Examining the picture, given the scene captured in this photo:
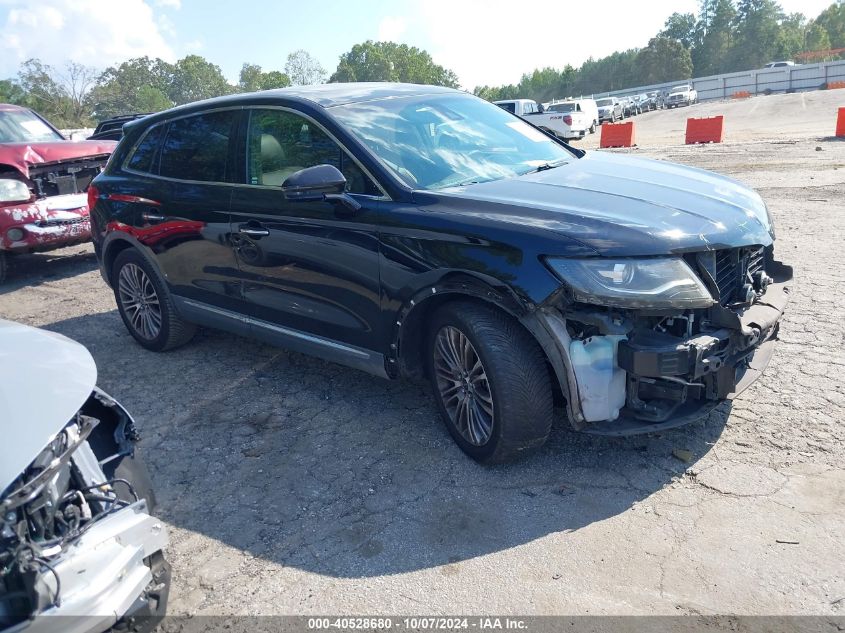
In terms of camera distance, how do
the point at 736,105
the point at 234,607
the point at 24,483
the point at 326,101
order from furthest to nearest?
the point at 736,105
the point at 326,101
the point at 234,607
the point at 24,483

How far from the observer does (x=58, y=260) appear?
10.0m

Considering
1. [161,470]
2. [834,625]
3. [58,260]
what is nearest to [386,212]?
[161,470]

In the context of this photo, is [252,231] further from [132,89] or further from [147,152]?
[132,89]

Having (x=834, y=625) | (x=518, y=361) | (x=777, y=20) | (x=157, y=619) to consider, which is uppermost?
(x=777, y=20)

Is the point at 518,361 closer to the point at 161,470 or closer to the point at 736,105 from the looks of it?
the point at 161,470

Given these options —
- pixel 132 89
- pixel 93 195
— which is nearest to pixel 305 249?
pixel 93 195

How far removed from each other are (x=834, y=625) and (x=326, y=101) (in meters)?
3.62

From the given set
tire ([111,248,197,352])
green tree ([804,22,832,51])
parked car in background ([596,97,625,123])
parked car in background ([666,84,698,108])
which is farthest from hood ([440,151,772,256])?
green tree ([804,22,832,51])

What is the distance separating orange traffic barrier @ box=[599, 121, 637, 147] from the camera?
79.8 feet

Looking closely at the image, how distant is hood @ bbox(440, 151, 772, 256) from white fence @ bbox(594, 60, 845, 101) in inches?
2233

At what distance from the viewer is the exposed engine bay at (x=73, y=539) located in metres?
1.90

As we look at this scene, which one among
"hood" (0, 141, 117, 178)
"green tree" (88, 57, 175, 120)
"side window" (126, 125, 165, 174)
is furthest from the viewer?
"green tree" (88, 57, 175, 120)

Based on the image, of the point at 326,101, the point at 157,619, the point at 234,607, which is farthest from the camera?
the point at 326,101

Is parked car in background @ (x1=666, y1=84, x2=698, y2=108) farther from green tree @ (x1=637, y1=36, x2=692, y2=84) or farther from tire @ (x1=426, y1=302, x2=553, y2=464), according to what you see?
tire @ (x1=426, y1=302, x2=553, y2=464)
